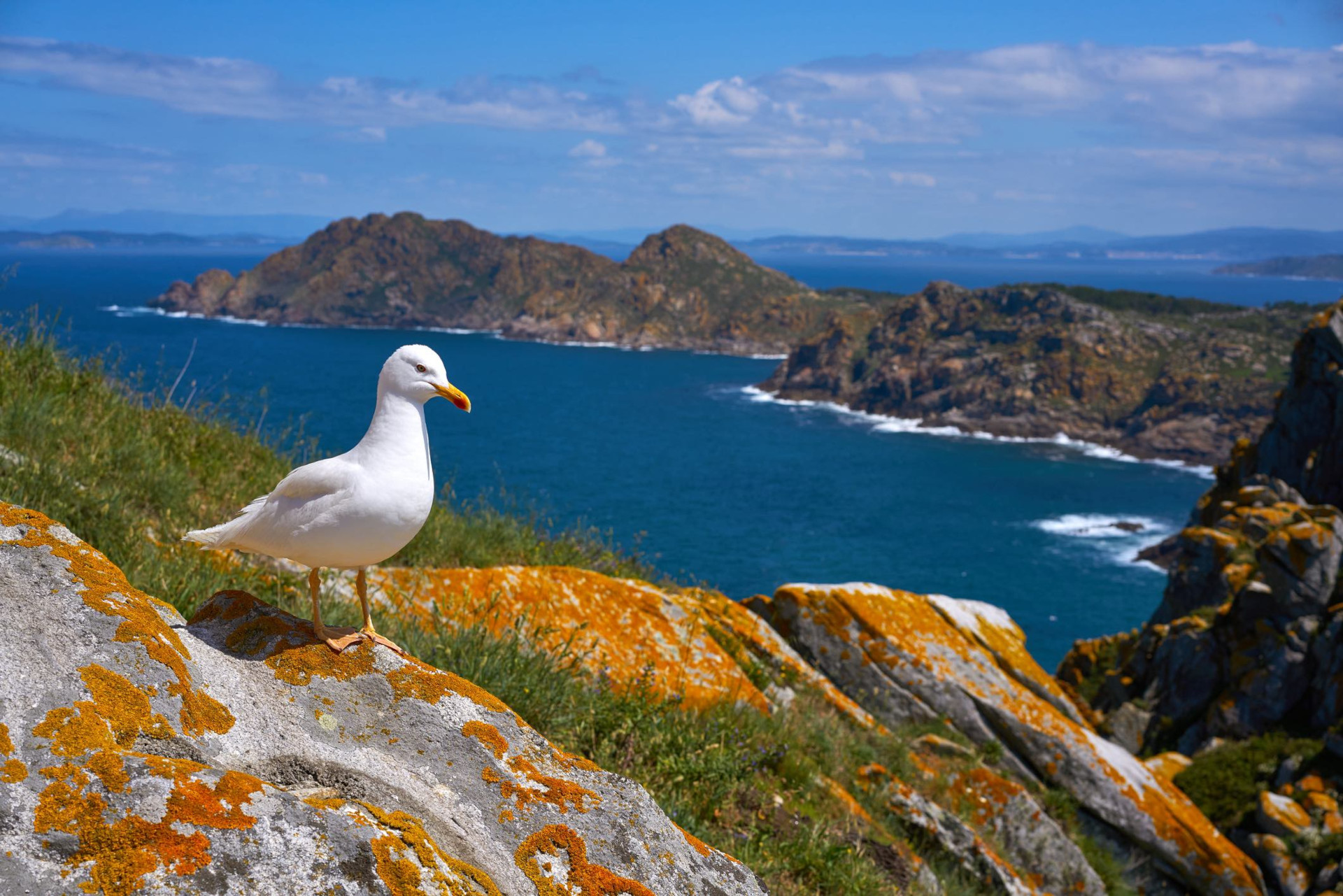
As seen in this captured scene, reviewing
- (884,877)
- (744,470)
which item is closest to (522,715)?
(884,877)

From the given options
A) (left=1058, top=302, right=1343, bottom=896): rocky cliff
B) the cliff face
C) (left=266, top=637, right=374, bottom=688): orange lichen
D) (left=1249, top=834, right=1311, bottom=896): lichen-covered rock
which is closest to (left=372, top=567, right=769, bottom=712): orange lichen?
(left=266, top=637, right=374, bottom=688): orange lichen

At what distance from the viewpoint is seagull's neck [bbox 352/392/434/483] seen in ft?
11.7

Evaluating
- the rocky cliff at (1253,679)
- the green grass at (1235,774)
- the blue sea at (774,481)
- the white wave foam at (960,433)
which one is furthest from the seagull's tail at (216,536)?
the white wave foam at (960,433)

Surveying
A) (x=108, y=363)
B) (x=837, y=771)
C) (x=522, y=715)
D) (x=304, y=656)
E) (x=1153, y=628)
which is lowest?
(x=1153, y=628)

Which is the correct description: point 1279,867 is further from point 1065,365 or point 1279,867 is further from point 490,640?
point 1065,365

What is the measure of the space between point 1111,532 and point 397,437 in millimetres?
91472

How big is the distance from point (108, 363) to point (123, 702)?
28.8 feet

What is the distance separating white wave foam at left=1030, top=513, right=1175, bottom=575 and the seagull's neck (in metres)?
81.5

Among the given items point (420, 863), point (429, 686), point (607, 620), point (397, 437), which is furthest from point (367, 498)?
point (607, 620)

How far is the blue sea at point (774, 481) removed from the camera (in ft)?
221

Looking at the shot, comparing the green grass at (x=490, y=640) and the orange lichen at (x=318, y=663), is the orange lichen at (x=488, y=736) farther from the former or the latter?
the green grass at (x=490, y=640)

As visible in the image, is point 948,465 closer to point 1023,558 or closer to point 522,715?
point 1023,558

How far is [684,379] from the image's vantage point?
160625 mm

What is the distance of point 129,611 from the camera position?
2.89 meters
